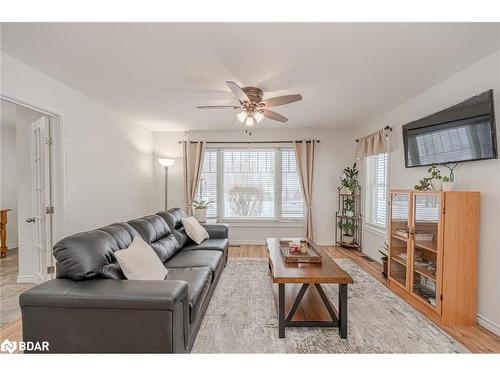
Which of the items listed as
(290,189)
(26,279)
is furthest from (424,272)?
(26,279)

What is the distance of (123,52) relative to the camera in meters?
2.12

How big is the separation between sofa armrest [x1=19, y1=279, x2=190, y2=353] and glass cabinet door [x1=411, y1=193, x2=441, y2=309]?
2.44 meters

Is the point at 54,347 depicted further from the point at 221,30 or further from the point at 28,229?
the point at 28,229

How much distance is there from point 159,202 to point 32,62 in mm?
3503

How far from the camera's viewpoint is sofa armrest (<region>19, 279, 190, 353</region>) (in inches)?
56.5

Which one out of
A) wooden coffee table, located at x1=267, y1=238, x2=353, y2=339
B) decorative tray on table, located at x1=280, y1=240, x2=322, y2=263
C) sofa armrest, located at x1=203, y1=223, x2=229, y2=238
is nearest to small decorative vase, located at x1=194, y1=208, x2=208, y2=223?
sofa armrest, located at x1=203, y1=223, x2=229, y2=238

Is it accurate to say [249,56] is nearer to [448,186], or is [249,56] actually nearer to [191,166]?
[448,186]

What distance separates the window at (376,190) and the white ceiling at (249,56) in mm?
1243

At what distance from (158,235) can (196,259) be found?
1.79 feet

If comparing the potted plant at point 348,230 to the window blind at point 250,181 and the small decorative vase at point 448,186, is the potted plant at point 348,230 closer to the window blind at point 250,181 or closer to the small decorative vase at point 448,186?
the window blind at point 250,181

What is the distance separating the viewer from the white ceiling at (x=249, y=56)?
1.81 metres

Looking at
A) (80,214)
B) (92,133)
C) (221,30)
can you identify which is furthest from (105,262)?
(92,133)

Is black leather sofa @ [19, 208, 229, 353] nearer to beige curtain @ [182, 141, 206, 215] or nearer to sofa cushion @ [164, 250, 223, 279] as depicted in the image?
sofa cushion @ [164, 250, 223, 279]

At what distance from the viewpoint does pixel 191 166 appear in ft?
17.4
